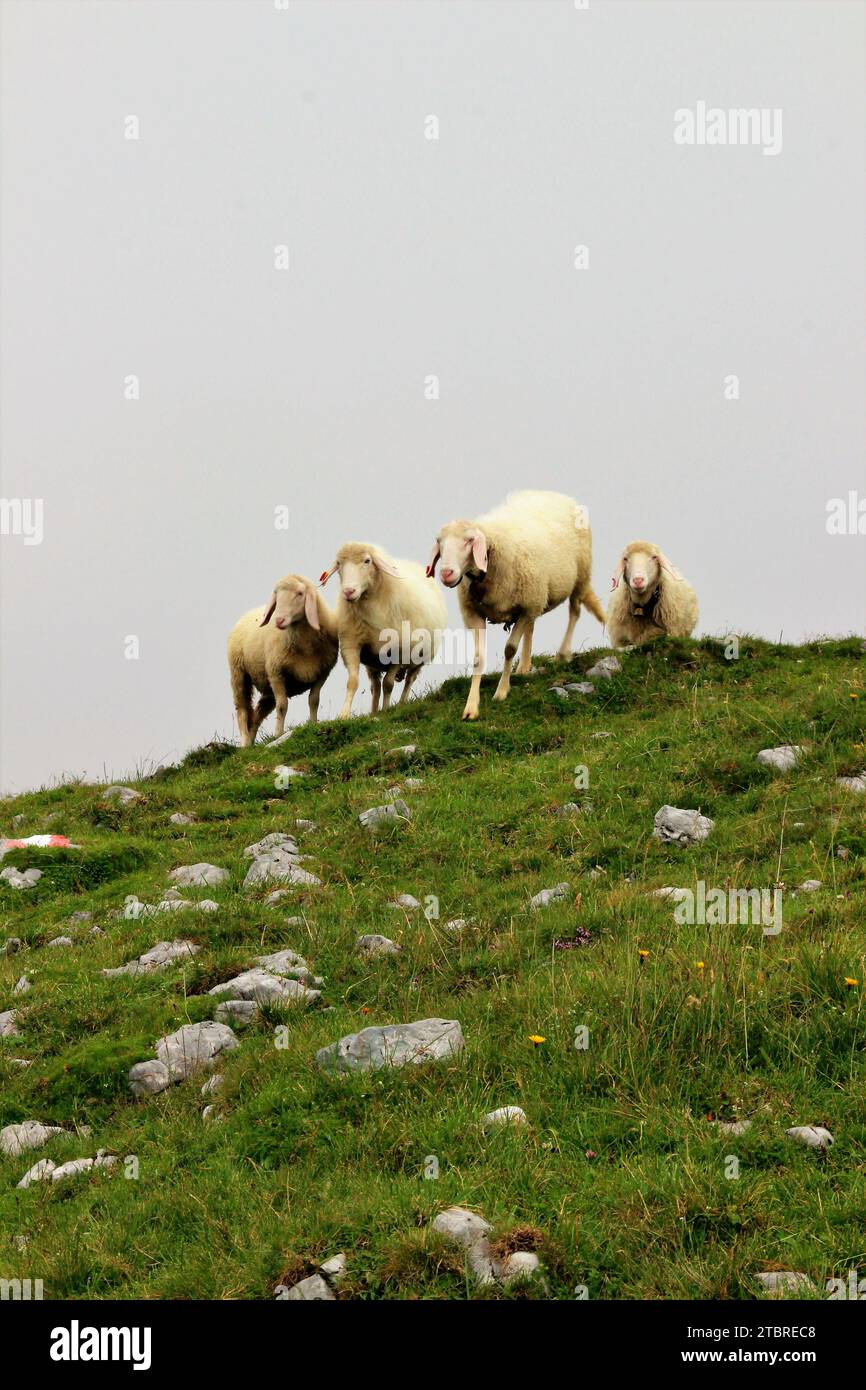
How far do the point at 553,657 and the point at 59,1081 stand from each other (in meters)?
13.4

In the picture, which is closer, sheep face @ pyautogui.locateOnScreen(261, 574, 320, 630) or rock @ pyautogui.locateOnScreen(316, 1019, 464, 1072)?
rock @ pyautogui.locateOnScreen(316, 1019, 464, 1072)

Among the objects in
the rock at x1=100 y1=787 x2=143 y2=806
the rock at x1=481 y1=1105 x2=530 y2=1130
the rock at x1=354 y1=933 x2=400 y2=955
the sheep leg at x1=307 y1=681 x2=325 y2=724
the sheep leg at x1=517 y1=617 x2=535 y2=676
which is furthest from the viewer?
the sheep leg at x1=307 y1=681 x2=325 y2=724

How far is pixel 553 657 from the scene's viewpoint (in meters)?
20.5

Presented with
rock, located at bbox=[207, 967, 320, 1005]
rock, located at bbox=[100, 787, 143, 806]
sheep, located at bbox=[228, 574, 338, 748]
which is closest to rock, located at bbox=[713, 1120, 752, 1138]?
rock, located at bbox=[207, 967, 320, 1005]

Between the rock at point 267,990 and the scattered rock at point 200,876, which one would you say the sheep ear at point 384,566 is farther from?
the rock at point 267,990

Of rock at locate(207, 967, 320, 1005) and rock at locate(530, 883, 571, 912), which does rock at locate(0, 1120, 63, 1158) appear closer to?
rock at locate(207, 967, 320, 1005)

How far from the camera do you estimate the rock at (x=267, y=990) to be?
873 centimetres

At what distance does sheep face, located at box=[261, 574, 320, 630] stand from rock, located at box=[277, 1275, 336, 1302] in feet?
51.3

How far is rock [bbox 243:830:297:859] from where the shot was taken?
1295 cm

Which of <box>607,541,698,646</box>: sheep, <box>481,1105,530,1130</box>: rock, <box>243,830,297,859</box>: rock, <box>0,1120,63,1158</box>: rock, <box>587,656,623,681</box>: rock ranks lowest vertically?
<box>0,1120,63,1158</box>: rock

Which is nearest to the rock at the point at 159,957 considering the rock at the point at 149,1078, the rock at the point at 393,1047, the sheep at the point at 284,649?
the rock at the point at 149,1078

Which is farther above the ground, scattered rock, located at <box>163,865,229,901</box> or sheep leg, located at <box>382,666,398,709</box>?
sheep leg, located at <box>382,666,398,709</box>

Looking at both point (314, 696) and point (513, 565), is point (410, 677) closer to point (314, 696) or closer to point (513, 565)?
point (314, 696)

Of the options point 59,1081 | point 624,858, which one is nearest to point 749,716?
point 624,858
